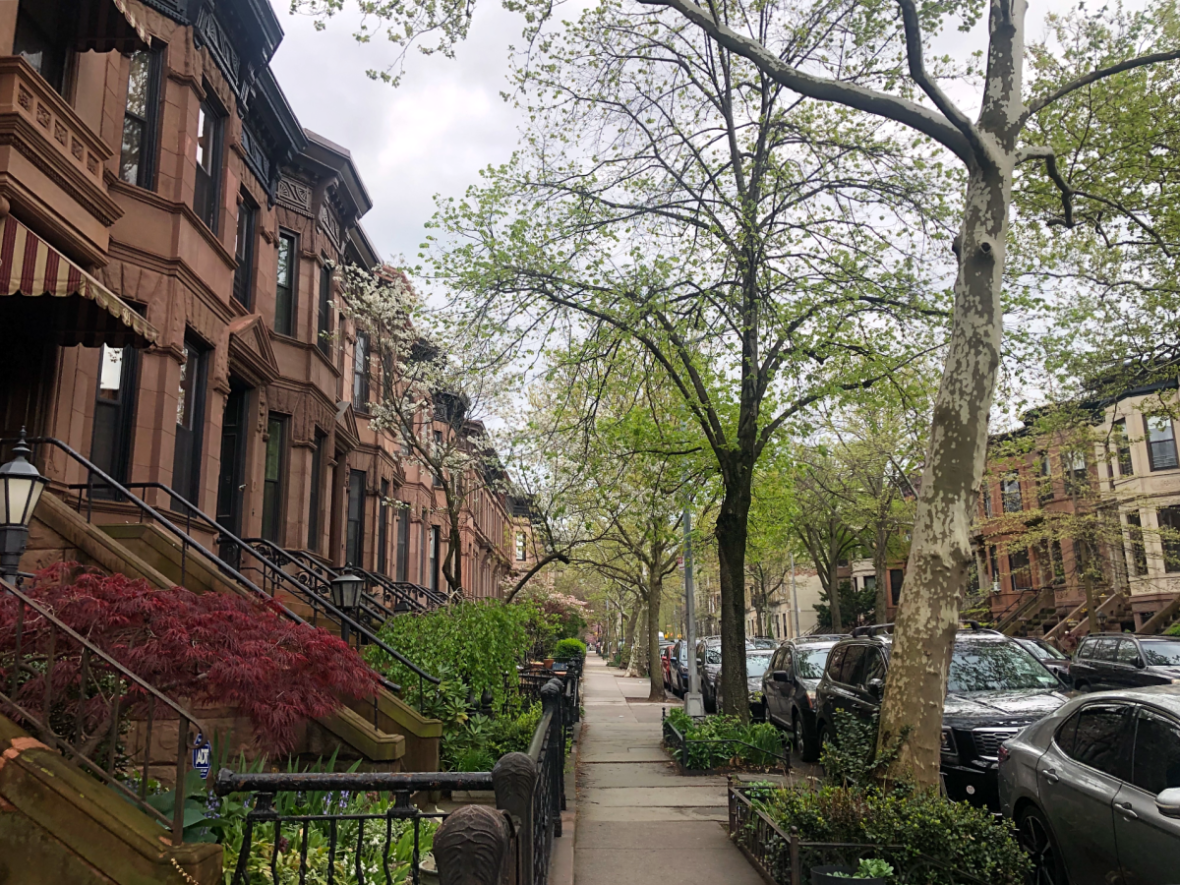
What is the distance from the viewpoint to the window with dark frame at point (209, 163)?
13.3 metres

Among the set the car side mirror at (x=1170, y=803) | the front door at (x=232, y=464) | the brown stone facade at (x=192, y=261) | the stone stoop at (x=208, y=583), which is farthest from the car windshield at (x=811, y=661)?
the car side mirror at (x=1170, y=803)

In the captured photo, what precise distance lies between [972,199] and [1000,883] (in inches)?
223

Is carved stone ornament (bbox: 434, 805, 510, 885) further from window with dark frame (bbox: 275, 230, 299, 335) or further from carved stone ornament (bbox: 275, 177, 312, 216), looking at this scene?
carved stone ornament (bbox: 275, 177, 312, 216)

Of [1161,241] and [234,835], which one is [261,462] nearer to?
[234,835]

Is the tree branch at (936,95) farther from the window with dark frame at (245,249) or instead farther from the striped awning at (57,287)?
the window with dark frame at (245,249)

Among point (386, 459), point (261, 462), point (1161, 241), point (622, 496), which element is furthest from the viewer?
point (386, 459)

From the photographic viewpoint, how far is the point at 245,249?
52.5 ft

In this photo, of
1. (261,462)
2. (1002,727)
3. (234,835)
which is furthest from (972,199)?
(261,462)

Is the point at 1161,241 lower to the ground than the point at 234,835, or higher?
higher

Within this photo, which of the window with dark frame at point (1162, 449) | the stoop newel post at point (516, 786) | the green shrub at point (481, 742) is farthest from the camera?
the window with dark frame at point (1162, 449)

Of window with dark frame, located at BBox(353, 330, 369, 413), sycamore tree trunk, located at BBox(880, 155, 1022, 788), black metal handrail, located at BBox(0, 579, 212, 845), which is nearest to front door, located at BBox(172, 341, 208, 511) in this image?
black metal handrail, located at BBox(0, 579, 212, 845)

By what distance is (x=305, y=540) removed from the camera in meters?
17.6

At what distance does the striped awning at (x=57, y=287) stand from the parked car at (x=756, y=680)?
11.6 meters

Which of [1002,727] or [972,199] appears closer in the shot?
[972,199]
